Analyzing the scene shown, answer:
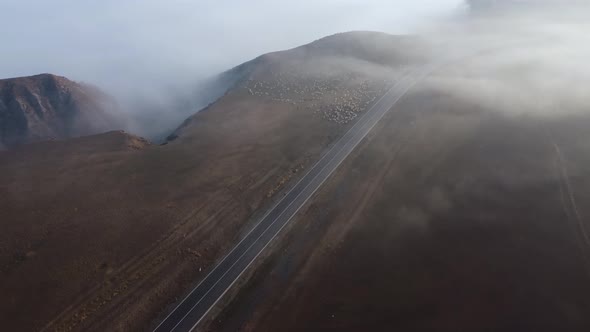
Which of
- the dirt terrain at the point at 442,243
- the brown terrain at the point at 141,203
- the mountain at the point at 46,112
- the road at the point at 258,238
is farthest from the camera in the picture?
the mountain at the point at 46,112

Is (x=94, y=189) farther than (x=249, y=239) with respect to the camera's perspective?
Yes

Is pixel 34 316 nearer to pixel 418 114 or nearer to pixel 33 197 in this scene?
pixel 33 197

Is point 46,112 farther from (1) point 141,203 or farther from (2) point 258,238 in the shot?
(2) point 258,238

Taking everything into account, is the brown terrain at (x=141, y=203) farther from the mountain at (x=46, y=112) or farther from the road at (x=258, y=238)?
the mountain at (x=46, y=112)

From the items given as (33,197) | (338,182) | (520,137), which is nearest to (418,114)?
(520,137)

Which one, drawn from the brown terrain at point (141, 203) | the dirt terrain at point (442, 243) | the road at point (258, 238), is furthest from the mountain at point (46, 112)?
the dirt terrain at point (442, 243)

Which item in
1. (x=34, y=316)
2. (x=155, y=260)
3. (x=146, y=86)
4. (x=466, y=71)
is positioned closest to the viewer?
(x=34, y=316)
